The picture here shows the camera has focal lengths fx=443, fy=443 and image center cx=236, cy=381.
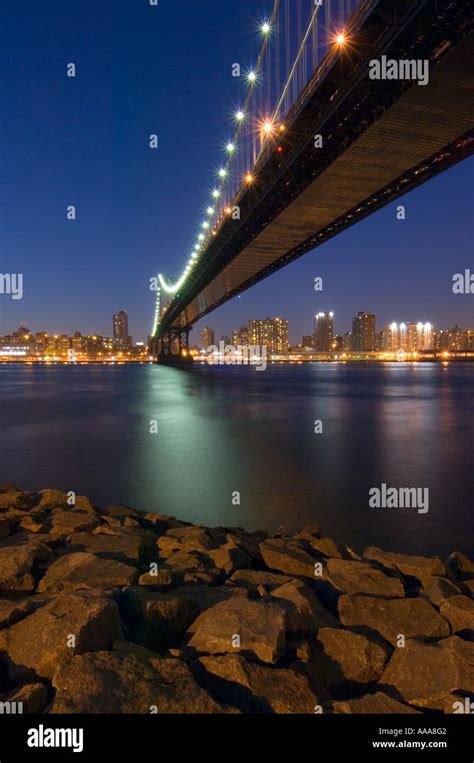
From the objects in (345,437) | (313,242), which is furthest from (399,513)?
(313,242)

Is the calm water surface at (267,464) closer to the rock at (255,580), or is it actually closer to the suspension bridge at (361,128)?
the rock at (255,580)

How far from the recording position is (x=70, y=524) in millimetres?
6012

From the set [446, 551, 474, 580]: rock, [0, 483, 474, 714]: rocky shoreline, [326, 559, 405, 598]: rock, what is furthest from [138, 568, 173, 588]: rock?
[446, 551, 474, 580]: rock

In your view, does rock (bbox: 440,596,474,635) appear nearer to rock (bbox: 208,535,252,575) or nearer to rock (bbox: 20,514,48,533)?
rock (bbox: 208,535,252,575)

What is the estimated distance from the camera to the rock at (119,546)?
494 cm

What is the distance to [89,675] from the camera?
9.01 feet

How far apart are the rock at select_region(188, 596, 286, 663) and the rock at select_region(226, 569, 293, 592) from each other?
82 cm

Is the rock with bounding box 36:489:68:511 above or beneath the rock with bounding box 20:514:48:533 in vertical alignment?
beneath

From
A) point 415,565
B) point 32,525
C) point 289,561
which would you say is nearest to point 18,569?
point 32,525

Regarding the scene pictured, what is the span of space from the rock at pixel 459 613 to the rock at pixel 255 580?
142cm

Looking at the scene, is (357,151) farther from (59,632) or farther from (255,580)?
(59,632)

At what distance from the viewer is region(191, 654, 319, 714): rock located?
9.05 feet

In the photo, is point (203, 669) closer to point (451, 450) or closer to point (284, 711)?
point (284, 711)
